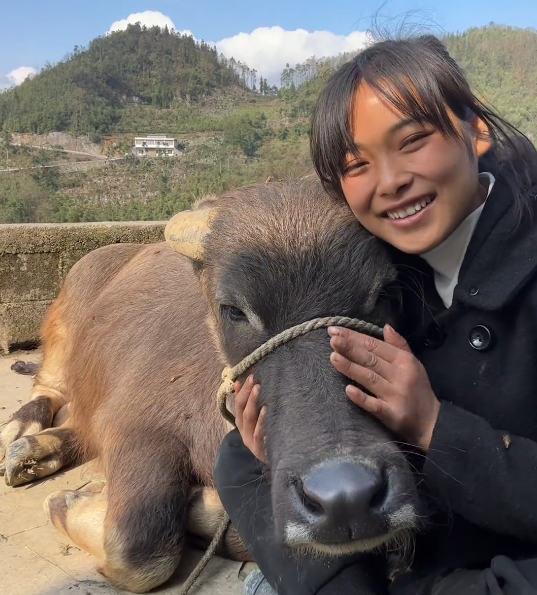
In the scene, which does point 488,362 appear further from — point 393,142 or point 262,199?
point 262,199

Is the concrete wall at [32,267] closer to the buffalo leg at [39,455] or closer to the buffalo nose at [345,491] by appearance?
the buffalo leg at [39,455]

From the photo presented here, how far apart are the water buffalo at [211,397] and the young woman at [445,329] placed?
0.15m

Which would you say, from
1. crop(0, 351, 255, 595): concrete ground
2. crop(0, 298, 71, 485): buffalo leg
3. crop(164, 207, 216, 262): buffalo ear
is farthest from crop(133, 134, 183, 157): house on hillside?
crop(164, 207, 216, 262): buffalo ear

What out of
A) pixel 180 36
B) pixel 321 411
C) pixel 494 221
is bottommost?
pixel 321 411

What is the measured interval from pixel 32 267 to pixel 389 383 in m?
4.97

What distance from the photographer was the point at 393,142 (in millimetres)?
2025

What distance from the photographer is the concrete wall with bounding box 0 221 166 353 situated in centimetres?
595

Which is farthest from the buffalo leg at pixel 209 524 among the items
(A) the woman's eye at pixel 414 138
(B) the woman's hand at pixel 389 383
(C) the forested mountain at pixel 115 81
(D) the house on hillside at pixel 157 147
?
(C) the forested mountain at pixel 115 81

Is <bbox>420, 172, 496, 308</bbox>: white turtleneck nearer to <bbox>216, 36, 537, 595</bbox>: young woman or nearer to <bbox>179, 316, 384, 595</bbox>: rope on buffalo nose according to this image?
<bbox>216, 36, 537, 595</bbox>: young woman

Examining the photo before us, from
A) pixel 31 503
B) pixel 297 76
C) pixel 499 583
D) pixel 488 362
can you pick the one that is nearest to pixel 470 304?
pixel 488 362

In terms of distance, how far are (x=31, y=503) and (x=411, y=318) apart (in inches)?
91.0

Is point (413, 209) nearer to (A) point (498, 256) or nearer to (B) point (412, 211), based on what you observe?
(B) point (412, 211)

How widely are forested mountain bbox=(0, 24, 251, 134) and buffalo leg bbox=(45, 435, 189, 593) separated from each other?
68847 millimetres

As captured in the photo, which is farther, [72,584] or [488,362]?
[72,584]
